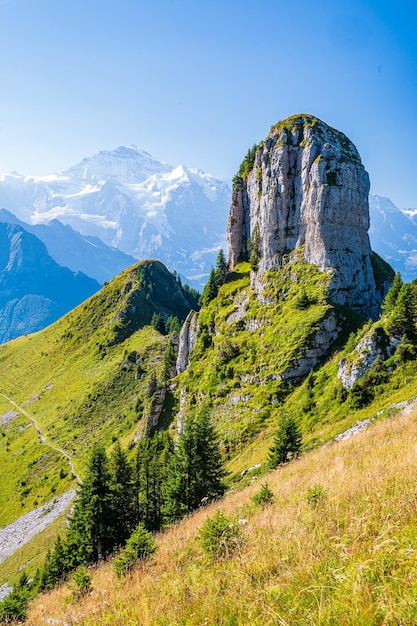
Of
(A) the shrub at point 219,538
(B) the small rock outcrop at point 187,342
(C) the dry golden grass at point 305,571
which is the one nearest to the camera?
(C) the dry golden grass at point 305,571

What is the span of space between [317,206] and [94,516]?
6356cm

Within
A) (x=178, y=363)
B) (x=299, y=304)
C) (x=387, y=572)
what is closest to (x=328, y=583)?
(x=387, y=572)

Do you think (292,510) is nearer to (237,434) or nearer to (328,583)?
(328,583)

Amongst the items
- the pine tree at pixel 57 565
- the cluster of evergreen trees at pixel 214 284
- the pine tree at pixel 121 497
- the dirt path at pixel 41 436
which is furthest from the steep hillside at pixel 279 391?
the pine tree at pixel 57 565

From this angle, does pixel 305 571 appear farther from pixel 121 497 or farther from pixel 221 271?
pixel 221 271

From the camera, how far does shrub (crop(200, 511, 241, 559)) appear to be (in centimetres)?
863

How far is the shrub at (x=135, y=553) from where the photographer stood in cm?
1146

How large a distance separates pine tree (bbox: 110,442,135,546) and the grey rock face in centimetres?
4428

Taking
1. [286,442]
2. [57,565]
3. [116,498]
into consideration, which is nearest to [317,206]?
[286,442]

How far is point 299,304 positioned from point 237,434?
25377 mm

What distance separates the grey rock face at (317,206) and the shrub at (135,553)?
60.2 m

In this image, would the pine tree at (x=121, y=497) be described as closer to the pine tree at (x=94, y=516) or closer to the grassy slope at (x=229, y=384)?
the pine tree at (x=94, y=516)

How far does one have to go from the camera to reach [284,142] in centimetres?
8119

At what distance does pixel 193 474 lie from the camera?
40469mm
